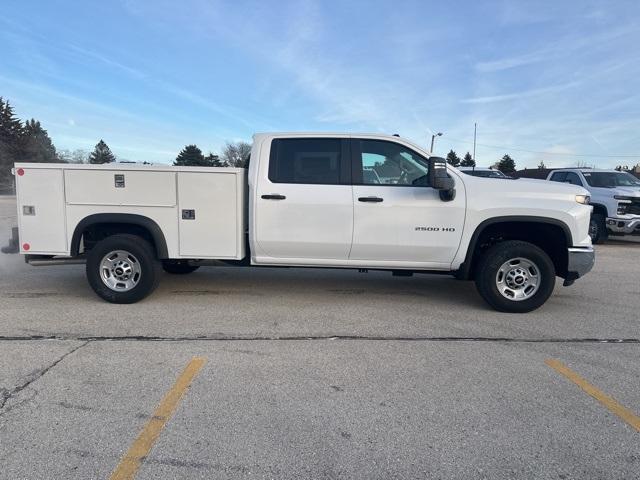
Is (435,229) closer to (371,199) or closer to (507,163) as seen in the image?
(371,199)

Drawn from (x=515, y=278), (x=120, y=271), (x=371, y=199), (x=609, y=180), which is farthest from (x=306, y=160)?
(x=609, y=180)

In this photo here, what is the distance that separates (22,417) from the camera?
124 inches

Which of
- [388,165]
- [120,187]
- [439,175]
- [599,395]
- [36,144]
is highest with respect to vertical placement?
[36,144]

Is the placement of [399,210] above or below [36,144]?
below

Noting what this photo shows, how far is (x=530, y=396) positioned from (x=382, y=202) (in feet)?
8.82

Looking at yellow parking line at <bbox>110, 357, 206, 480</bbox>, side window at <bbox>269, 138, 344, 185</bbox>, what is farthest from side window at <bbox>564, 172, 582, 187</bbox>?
yellow parking line at <bbox>110, 357, 206, 480</bbox>

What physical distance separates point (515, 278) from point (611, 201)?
822 cm

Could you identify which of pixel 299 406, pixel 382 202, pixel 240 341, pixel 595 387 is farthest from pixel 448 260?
pixel 299 406

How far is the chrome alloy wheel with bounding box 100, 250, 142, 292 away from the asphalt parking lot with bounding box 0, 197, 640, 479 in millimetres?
290

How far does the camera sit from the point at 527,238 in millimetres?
5840

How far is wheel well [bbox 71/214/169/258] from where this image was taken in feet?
18.5

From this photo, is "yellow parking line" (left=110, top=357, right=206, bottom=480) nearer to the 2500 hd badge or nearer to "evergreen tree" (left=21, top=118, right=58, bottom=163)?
the 2500 hd badge

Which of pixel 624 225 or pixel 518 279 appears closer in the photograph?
pixel 518 279

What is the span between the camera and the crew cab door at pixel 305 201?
18.2ft
